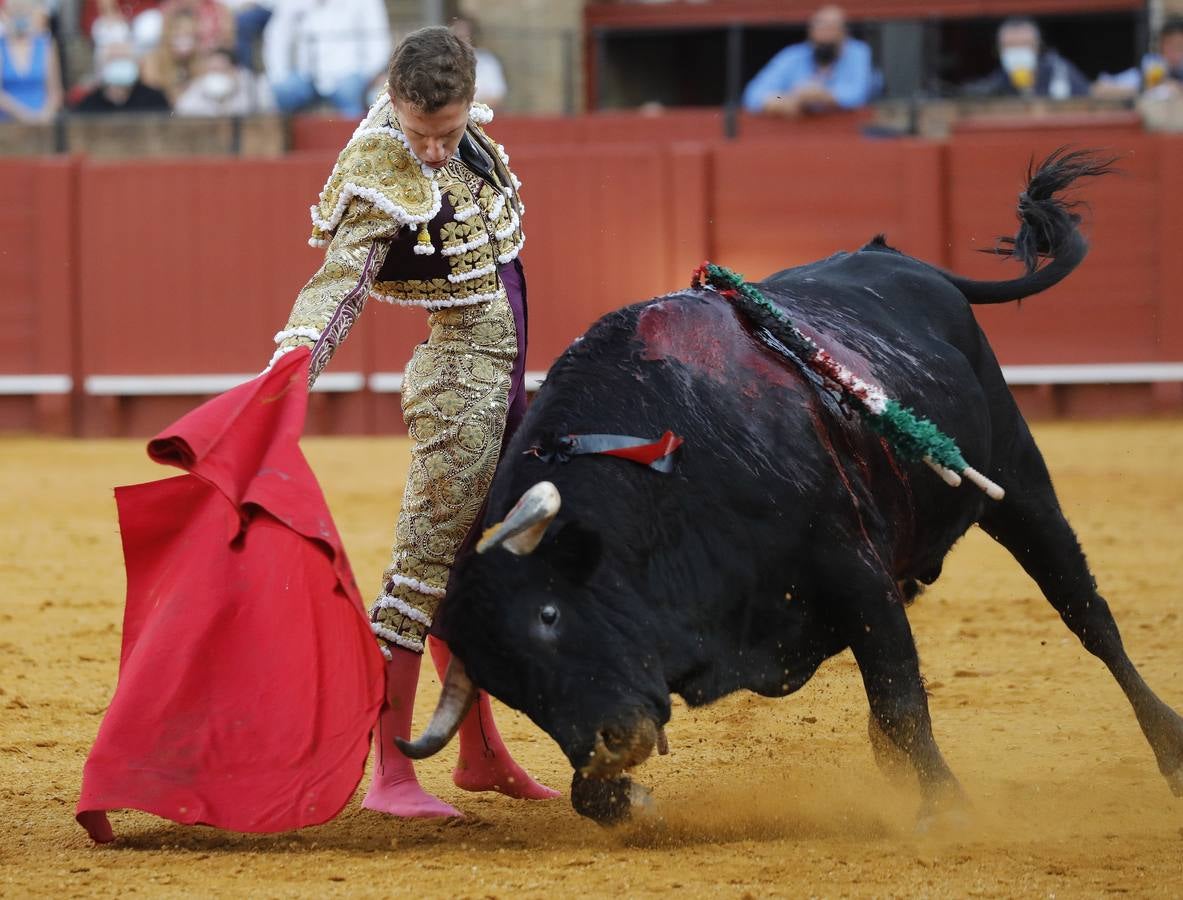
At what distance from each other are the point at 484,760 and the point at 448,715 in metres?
0.51

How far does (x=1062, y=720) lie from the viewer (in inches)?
149

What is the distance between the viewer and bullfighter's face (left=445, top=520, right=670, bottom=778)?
2600mm

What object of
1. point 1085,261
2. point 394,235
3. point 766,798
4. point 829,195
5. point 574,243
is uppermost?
point 829,195

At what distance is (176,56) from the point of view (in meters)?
10.4

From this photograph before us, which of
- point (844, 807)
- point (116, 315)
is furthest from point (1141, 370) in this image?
point (844, 807)

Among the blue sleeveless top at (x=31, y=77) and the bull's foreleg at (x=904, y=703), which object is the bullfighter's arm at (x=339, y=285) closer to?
the bull's foreleg at (x=904, y=703)

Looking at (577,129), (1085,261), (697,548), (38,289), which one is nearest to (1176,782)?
(697,548)

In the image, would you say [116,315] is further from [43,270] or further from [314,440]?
[314,440]

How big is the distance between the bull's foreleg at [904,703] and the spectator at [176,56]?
8317 mm

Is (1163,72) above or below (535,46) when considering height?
below

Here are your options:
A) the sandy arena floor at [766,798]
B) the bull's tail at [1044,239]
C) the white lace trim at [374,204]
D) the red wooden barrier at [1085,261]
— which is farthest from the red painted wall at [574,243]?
the white lace trim at [374,204]

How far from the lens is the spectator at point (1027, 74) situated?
9.53 meters

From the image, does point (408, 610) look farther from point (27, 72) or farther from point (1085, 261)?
point (27, 72)

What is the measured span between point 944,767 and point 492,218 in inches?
46.1
